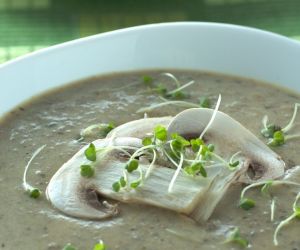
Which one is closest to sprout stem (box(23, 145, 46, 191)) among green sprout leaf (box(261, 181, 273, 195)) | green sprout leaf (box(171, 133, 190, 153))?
green sprout leaf (box(171, 133, 190, 153))

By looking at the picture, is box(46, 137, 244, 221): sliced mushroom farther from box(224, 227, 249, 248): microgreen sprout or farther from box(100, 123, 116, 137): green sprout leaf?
box(100, 123, 116, 137): green sprout leaf

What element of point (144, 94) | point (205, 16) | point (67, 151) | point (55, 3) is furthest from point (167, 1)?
point (67, 151)

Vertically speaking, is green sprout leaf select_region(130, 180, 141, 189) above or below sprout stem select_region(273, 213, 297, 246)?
above

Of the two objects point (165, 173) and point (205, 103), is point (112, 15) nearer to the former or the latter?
point (205, 103)

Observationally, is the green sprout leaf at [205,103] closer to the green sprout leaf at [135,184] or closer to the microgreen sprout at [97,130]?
the microgreen sprout at [97,130]

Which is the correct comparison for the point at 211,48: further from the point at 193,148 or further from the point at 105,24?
the point at 193,148

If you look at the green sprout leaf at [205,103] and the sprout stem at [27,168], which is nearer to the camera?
the sprout stem at [27,168]

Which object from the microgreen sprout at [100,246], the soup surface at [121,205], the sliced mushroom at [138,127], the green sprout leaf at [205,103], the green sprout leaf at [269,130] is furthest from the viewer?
the green sprout leaf at [205,103]

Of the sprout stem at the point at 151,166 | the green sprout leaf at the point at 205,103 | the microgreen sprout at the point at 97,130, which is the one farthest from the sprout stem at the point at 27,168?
the green sprout leaf at the point at 205,103
